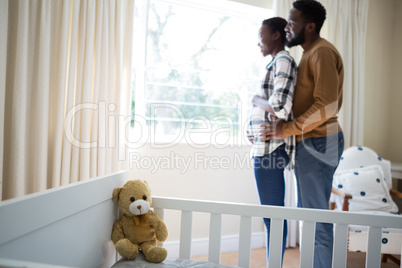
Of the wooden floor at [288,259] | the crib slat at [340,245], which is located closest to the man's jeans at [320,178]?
the crib slat at [340,245]

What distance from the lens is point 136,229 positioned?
988 mm

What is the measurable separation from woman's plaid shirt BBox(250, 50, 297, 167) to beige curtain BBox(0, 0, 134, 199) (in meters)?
0.91

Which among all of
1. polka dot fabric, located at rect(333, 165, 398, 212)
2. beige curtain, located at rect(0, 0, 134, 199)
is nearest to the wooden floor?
polka dot fabric, located at rect(333, 165, 398, 212)

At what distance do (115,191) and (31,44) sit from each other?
1.09 meters

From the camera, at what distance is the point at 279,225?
1.00 metres

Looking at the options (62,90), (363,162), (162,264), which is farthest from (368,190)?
(62,90)

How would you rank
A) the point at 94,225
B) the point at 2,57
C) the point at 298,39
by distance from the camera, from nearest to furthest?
the point at 94,225 < the point at 298,39 < the point at 2,57

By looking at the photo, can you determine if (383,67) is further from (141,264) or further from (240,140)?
(141,264)

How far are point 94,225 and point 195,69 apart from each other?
5.24 ft

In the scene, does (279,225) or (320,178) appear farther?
(320,178)

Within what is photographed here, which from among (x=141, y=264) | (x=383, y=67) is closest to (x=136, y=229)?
(x=141, y=264)

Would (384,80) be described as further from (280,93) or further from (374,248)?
(374,248)

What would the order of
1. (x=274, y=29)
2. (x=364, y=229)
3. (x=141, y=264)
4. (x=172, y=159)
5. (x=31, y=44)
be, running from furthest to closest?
(x=172, y=159) → (x=364, y=229) → (x=31, y=44) → (x=274, y=29) → (x=141, y=264)

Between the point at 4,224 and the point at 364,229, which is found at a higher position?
the point at 4,224
